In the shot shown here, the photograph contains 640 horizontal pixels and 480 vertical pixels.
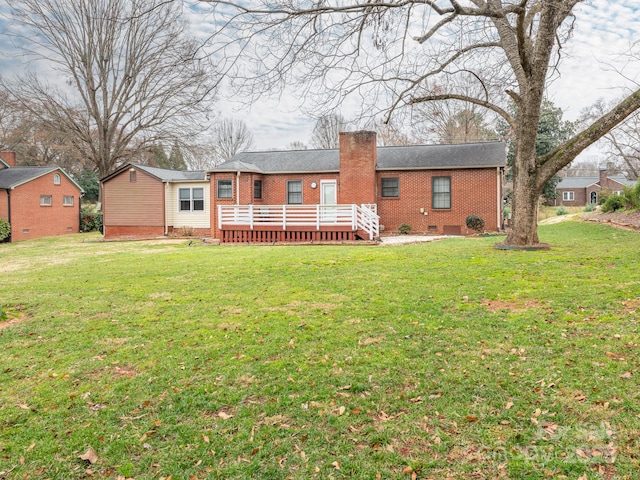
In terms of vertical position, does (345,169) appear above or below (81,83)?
below

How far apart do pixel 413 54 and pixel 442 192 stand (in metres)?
10.5

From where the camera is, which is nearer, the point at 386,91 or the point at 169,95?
the point at 386,91

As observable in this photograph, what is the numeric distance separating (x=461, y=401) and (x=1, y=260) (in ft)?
52.5

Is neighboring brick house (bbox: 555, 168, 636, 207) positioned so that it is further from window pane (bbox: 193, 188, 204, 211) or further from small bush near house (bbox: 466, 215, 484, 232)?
window pane (bbox: 193, 188, 204, 211)

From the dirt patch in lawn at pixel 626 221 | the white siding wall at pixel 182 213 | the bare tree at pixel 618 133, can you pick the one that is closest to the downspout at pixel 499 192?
the dirt patch in lawn at pixel 626 221

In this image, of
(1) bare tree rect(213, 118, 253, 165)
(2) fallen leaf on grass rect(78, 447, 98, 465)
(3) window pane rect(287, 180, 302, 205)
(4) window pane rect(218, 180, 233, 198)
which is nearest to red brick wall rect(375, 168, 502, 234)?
(3) window pane rect(287, 180, 302, 205)

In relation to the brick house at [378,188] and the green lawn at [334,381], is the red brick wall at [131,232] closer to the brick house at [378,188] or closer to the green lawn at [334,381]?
the brick house at [378,188]

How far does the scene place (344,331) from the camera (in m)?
4.89

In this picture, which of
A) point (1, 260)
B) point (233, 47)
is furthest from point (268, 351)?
point (1, 260)

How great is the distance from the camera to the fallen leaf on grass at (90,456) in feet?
8.92

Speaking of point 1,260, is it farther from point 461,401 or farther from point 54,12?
point 54,12

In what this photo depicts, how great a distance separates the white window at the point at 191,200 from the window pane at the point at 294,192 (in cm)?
493

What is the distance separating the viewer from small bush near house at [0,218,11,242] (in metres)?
21.6

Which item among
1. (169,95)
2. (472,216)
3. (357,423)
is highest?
(169,95)
